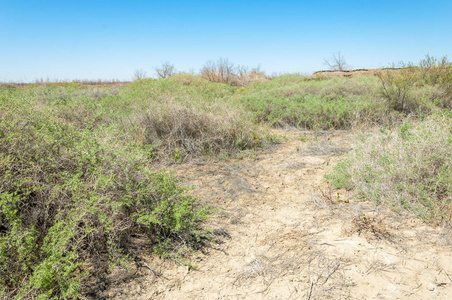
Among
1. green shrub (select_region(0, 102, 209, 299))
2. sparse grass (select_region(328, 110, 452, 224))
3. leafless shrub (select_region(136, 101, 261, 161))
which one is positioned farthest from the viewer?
leafless shrub (select_region(136, 101, 261, 161))

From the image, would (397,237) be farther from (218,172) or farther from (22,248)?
(22,248)

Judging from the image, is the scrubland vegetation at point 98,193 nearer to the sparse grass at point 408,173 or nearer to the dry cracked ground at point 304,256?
the sparse grass at point 408,173

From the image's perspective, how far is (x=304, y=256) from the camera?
2.58 meters

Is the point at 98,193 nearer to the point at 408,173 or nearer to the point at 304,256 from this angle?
the point at 304,256

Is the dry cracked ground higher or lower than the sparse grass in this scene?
lower

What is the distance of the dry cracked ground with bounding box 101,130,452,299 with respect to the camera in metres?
2.20

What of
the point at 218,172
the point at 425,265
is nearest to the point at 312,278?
the point at 425,265

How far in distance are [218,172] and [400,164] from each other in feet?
8.44

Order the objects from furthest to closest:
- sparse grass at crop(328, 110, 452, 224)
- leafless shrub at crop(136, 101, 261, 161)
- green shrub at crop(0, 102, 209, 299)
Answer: leafless shrub at crop(136, 101, 261, 161) → sparse grass at crop(328, 110, 452, 224) → green shrub at crop(0, 102, 209, 299)

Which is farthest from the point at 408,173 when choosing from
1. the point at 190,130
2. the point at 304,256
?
the point at 190,130

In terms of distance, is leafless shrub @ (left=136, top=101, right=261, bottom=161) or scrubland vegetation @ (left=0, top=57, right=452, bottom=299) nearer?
scrubland vegetation @ (left=0, top=57, right=452, bottom=299)

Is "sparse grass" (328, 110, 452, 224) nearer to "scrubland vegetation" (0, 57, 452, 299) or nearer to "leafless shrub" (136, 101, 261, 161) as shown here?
"scrubland vegetation" (0, 57, 452, 299)

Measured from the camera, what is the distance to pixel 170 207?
9.46ft

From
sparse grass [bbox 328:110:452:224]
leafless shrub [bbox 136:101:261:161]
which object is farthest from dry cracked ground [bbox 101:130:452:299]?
leafless shrub [bbox 136:101:261:161]
